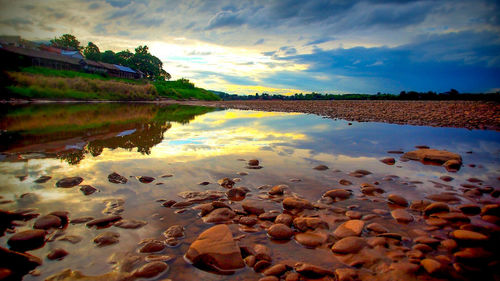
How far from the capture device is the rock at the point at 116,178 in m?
4.39

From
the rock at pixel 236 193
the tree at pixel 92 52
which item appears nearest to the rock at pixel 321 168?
the rock at pixel 236 193

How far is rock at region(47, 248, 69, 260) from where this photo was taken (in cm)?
229

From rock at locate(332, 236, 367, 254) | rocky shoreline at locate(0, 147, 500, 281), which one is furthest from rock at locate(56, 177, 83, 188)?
rock at locate(332, 236, 367, 254)

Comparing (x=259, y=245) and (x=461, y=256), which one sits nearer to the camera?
(x=461, y=256)

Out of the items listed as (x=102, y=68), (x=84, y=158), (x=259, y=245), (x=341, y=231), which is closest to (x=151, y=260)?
(x=259, y=245)

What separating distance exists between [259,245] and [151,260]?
1.14m

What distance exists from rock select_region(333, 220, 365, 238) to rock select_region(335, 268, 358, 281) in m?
0.66

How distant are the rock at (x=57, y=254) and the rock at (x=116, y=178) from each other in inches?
82.3

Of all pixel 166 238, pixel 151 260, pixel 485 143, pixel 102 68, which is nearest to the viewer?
pixel 151 260

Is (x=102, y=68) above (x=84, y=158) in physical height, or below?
above

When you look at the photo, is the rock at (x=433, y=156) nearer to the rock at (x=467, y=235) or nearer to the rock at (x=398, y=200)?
the rock at (x=398, y=200)

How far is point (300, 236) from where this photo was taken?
2.83 m

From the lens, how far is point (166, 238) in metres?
2.73

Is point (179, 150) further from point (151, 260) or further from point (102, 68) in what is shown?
point (102, 68)
